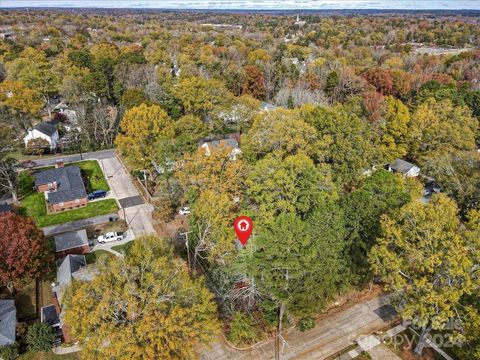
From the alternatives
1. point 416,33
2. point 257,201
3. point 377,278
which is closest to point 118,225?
point 257,201

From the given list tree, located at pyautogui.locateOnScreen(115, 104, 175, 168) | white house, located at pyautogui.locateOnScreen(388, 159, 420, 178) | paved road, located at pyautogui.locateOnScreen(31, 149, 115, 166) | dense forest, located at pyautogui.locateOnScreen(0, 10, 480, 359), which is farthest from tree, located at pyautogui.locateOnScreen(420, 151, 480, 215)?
paved road, located at pyautogui.locateOnScreen(31, 149, 115, 166)

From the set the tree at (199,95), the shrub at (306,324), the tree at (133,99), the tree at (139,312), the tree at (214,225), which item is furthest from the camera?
the tree at (199,95)

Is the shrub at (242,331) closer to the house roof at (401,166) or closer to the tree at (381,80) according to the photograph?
the house roof at (401,166)

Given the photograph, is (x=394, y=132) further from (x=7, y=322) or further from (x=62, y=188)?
(x=7, y=322)

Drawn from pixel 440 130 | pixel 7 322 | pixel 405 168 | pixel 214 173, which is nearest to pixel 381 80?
pixel 440 130

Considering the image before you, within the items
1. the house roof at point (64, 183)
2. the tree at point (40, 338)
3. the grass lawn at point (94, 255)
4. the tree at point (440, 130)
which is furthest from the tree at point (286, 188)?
the tree at point (440, 130)

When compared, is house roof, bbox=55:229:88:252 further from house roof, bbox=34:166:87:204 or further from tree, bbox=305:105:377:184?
tree, bbox=305:105:377:184
